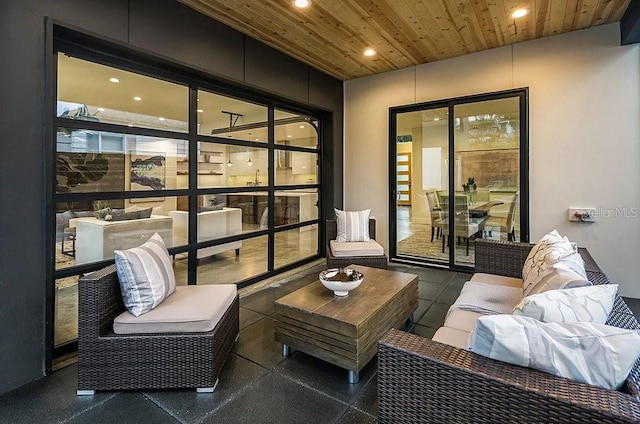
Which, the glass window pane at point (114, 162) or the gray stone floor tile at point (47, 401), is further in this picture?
the glass window pane at point (114, 162)

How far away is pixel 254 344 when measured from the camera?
2678mm

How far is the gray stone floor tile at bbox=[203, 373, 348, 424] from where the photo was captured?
1.83 metres

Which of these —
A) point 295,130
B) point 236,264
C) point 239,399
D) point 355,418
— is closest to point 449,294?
point 355,418

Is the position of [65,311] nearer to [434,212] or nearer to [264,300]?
[264,300]

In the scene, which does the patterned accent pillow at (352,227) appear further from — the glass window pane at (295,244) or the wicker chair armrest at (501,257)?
the wicker chair armrest at (501,257)

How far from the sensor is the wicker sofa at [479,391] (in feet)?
3.29

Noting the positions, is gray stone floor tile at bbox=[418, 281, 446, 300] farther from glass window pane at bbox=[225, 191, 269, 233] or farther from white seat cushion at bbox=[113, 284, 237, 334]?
white seat cushion at bbox=[113, 284, 237, 334]

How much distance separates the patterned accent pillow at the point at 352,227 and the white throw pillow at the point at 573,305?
3170mm

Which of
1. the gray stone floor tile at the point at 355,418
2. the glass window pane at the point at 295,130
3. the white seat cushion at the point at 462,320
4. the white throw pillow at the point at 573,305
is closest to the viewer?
the white throw pillow at the point at 573,305

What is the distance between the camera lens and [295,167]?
5051 mm

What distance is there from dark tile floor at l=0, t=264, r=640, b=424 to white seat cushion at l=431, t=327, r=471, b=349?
56 cm

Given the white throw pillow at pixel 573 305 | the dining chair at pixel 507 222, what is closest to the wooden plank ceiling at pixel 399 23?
the dining chair at pixel 507 222

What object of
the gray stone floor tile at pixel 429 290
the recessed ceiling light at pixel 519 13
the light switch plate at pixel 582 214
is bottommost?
the gray stone floor tile at pixel 429 290

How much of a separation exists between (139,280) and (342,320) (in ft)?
4.31
